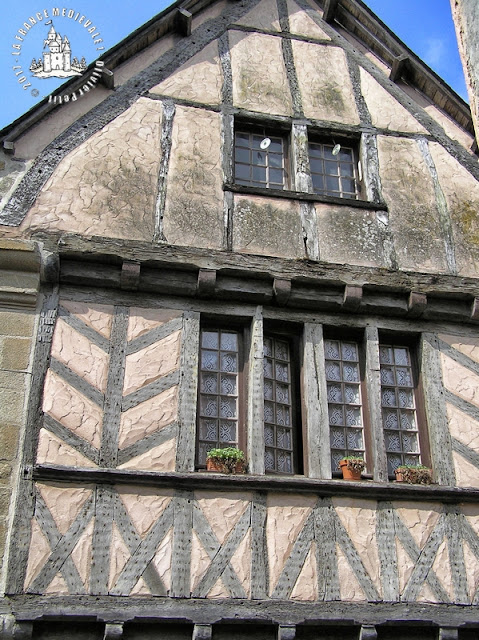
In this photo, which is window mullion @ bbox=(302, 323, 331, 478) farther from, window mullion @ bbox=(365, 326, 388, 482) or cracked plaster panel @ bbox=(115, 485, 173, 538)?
cracked plaster panel @ bbox=(115, 485, 173, 538)

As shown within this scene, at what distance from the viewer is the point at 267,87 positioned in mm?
8148

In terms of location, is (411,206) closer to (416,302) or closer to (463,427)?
(416,302)

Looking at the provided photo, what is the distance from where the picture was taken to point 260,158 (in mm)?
7902

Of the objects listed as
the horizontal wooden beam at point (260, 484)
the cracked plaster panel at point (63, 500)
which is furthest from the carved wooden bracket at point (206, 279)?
the cracked plaster panel at point (63, 500)

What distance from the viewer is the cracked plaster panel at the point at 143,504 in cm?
566

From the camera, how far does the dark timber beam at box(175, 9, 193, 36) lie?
8180 millimetres

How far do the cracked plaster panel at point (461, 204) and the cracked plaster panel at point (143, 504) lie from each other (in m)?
3.61

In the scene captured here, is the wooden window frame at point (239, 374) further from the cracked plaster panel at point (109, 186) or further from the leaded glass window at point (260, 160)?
the leaded glass window at point (260, 160)

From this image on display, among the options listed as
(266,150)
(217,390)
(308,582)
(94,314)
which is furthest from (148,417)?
(266,150)

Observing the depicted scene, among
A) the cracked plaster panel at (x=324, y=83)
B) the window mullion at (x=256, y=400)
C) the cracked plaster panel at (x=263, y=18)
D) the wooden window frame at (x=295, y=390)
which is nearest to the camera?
the window mullion at (x=256, y=400)

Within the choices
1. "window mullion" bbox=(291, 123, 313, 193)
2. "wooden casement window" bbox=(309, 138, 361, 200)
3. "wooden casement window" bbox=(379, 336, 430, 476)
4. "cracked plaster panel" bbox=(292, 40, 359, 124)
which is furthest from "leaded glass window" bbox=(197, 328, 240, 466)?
"cracked plaster panel" bbox=(292, 40, 359, 124)

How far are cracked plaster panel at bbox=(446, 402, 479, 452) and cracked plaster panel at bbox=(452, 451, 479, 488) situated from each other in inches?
6.1

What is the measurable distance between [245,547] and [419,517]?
1.44 m

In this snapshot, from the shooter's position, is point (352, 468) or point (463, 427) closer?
point (352, 468)
